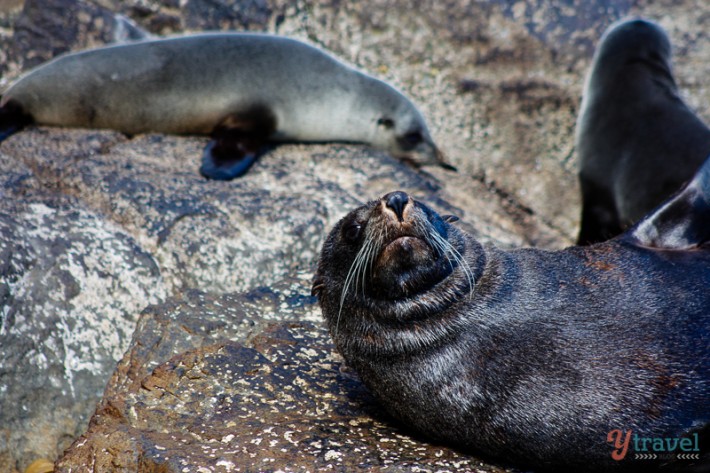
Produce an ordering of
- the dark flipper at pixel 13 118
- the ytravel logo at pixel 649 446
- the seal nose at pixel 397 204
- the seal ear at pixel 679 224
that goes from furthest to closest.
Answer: the dark flipper at pixel 13 118, the seal ear at pixel 679 224, the seal nose at pixel 397 204, the ytravel logo at pixel 649 446

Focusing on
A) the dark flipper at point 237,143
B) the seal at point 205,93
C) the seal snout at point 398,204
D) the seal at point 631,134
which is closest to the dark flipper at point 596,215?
the seal at point 631,134

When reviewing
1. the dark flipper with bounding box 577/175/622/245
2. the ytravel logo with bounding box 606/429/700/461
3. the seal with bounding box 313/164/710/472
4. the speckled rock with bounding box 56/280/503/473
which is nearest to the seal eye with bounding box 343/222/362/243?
the seal with bounding box 313/164/710/472

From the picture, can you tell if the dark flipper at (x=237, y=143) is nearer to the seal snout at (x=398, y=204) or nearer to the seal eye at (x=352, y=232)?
the seal eye at (x=352, y=232)

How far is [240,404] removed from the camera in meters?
3.30

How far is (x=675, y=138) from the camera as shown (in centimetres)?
566

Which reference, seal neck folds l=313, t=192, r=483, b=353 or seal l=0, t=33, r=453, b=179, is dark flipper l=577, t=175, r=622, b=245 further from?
seal neck folds l=313, t=192, r=483, b=353

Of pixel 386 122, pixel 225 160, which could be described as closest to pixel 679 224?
pixel 225 160

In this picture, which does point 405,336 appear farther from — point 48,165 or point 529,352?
point 48,165

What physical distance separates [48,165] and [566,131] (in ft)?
17.7

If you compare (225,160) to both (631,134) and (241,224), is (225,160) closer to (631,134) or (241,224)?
(241,224)

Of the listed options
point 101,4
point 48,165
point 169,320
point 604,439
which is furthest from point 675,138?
point 101,4

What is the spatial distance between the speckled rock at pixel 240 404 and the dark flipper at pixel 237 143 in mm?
1707

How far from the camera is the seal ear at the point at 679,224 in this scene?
11.7 feet

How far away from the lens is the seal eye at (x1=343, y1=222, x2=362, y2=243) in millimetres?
3188
